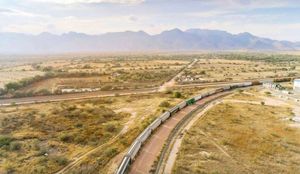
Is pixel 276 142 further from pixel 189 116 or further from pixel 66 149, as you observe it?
pixel 66 149

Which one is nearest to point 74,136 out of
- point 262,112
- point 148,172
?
point 148,172

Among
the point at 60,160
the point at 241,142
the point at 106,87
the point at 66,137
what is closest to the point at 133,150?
the point at 60,160

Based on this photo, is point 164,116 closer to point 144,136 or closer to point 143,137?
point 144,136

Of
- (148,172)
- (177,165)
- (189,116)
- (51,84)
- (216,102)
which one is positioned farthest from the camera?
(51,84)

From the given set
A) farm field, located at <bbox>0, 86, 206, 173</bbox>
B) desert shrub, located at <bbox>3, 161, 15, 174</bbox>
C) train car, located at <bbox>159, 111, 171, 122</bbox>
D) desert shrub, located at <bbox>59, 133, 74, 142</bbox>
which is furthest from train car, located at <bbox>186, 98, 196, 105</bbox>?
desert shrub, located at <bbox>3, 161, 15, 174</bbox>

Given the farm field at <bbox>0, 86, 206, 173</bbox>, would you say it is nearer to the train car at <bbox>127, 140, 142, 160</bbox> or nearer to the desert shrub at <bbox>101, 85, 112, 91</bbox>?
the train car at <bbox>127, 140, 142, 160</bbox>

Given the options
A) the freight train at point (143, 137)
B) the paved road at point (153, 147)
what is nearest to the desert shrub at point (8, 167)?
the freight train at point (143, 137)

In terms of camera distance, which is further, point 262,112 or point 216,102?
point 216,102

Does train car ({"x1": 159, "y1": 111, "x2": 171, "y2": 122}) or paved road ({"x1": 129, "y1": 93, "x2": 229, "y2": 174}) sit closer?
paved road ({"x1": 129, "y1": 93, "x2": 229, "y2": 174})
